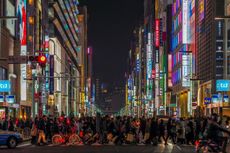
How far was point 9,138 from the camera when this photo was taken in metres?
32.5

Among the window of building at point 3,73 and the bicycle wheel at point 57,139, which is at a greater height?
the window of building at point 3,73

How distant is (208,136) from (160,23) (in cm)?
11516

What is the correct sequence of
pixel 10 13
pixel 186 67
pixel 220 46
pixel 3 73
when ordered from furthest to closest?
pixel 186 67 < pixel 10 13 < pixel 220 46 < pixel 3 73

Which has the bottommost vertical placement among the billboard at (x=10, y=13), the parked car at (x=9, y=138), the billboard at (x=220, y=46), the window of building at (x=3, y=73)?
the parked car at (x=9, y=138)

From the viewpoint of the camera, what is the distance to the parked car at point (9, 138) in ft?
105

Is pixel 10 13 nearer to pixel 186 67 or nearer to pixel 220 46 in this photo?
pixel 220 46

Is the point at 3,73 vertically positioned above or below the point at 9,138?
above

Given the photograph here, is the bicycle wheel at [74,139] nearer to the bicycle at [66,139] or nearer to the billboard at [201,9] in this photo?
the bicycle at [66,139]

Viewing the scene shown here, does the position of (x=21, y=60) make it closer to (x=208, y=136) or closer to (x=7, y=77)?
Answer: (x=208, y=136)

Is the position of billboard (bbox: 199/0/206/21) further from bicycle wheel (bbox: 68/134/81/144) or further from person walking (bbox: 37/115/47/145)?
person walking (bbox: 37/115/47/145)

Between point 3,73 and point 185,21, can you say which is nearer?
point 3,73

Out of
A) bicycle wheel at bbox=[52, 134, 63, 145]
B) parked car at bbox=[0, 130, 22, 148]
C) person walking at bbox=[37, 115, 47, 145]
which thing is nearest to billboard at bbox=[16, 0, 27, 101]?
bicycle wheel at bbox=[52, 134, 63, 145]

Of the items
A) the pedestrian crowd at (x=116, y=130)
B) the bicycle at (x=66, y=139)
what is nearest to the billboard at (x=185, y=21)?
the pedestrian crowd at (x=116, y=130)

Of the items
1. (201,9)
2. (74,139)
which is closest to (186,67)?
(201,9)
